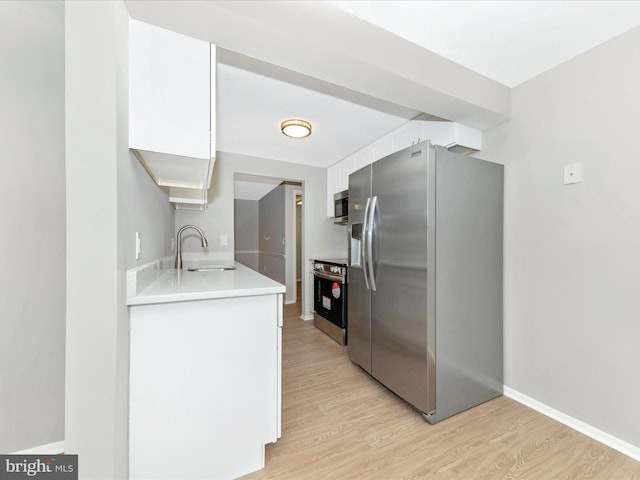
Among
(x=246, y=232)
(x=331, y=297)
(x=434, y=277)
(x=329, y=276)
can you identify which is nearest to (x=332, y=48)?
(x=434, y=277)

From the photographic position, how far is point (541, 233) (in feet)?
5.90

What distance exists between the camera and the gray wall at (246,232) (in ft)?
23.6

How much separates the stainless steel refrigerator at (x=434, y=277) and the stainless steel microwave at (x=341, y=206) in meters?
1.28

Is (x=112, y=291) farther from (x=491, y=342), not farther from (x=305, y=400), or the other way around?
(x=491, y=342)

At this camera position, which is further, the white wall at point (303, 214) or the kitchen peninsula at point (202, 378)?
the white wall at point (303, 214)

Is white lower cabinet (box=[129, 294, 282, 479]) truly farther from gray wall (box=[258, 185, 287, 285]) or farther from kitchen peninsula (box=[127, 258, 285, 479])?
gray wall (box=[258, 185, 287, 285])

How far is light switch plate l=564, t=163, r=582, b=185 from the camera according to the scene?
1608 millimetres

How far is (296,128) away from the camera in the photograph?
2.59 metres

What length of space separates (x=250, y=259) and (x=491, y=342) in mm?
6241

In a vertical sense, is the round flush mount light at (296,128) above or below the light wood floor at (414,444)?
above

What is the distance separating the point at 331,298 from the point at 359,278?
96 centimetres

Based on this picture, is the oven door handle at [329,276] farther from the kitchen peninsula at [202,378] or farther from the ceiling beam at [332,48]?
the ceiling beam at [332,48]

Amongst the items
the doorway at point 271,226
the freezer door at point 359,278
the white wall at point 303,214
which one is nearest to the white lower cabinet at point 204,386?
the freezer door at point 359,278

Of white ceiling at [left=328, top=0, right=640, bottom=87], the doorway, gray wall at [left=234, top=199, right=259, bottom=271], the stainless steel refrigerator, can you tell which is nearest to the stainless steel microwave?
the doorway
